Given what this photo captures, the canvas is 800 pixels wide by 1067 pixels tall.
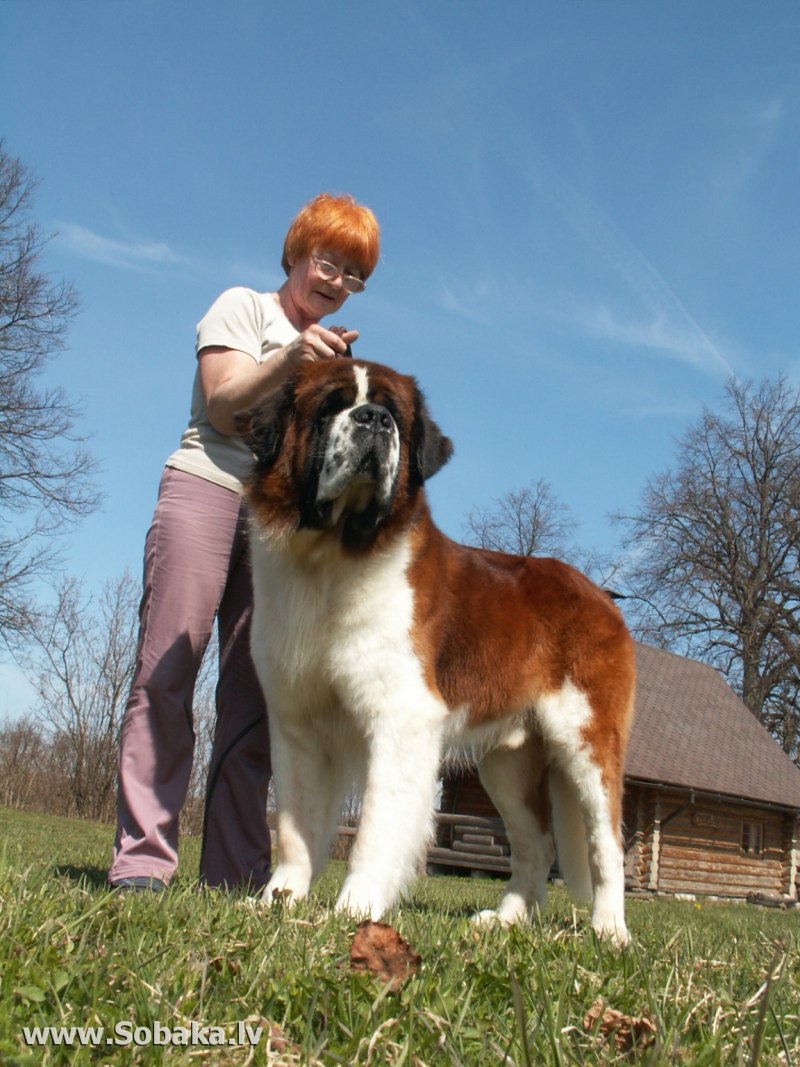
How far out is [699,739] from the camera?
25.9 metres

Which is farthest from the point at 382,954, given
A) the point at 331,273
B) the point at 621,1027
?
the point at 331,273

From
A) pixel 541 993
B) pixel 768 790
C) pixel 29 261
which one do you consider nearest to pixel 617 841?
Answer: pixel 541 993

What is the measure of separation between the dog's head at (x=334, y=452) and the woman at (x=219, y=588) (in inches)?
5.6

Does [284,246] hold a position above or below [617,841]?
above

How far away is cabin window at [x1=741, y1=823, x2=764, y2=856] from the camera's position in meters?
25.5

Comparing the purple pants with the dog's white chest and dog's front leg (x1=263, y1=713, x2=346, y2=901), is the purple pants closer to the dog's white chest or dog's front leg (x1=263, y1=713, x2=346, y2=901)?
dog's front leg (x1=263, y1=713, x2=346, y2=901)

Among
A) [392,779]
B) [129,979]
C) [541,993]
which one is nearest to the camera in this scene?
[129,979]

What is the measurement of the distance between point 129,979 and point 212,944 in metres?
0.34

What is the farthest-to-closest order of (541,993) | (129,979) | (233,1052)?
(541,993)
(129,979)
(233,1052)

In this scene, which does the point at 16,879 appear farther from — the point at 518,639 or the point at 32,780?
the point at 32,780

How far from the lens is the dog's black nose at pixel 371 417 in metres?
3.41

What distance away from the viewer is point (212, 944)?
1959mm

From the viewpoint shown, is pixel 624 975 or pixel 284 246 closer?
pixel 624 975

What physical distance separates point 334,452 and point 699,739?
24490 millimetres
